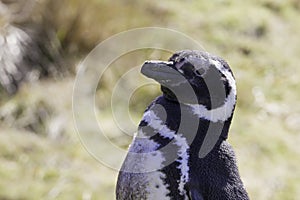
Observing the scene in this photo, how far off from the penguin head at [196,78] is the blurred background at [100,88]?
279 cm

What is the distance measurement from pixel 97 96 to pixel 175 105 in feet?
12.6

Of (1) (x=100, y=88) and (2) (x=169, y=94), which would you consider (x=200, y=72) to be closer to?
(2) (x=169, y=94)

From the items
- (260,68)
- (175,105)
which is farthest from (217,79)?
(260,68)

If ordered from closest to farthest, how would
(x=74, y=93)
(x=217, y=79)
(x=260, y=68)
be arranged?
(x=217, y=79)
(x=74, y=93)
(x=260, y=68)

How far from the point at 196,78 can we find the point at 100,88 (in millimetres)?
4001

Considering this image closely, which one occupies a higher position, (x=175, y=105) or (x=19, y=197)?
(x=19, y=197)

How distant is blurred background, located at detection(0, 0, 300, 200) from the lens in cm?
566

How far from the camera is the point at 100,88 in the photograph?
21.8 ft

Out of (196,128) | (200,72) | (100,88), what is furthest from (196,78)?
(100,88)

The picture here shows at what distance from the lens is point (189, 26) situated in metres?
8.09

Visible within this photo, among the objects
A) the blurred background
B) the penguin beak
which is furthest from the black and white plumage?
the blurred background

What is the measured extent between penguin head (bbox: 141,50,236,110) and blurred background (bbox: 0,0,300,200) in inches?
110

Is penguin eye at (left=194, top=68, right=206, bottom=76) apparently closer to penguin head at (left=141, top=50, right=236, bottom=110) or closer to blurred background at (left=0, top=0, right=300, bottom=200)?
penguin head at (left=141, top=50, right=236, bottom=110)

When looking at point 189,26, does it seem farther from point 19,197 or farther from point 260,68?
point 19,197
